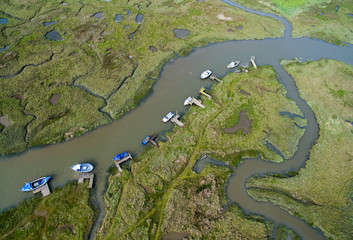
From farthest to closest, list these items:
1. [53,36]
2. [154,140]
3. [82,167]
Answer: [53,36] → [154,140] → [82,167]

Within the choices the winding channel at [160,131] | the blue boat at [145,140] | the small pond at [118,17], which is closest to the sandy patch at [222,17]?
the winding channel at [160,131]

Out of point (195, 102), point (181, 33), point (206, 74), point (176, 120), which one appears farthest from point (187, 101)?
point (181, 33)

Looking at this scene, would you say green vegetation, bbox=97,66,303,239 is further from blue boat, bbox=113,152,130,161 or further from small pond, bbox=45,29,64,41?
small pond, bbox=45,29,64,41

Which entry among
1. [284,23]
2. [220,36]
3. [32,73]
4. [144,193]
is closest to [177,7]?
[220,36]

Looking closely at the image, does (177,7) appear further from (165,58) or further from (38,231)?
(38,231)

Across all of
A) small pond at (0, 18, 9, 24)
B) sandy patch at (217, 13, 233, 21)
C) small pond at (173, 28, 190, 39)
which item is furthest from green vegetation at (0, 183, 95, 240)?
sandy patch at (217, 13, 233, 21)

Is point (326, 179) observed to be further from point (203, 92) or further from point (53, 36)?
point (53, 36)
